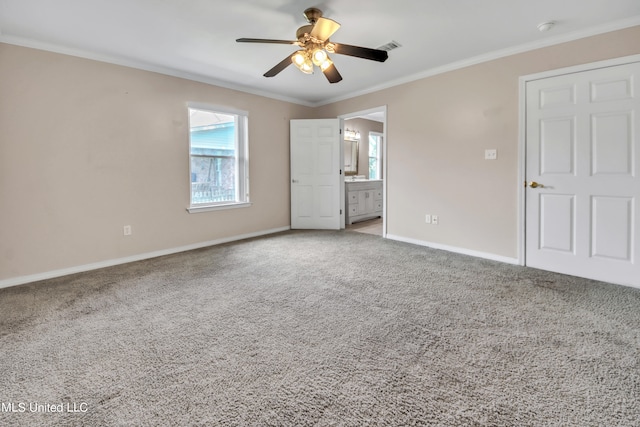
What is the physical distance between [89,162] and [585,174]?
16.8 ft

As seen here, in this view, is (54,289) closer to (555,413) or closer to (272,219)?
(272,219)

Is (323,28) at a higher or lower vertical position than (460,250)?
higher

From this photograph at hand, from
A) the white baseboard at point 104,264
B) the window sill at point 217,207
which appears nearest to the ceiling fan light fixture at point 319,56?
the window sill at point 217,207

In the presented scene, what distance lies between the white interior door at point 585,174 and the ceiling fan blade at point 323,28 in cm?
230

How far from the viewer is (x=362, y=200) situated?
665 cm

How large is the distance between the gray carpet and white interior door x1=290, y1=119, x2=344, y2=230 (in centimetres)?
250

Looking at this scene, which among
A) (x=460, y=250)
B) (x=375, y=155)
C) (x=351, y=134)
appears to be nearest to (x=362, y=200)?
(x=351, y=134)

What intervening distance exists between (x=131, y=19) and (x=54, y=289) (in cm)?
255

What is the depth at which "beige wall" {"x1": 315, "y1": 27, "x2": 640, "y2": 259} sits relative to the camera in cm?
332

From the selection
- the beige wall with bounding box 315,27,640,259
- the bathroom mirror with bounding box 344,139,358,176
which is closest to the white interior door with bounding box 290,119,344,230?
the beige wall with bounding box 315,27,640,259

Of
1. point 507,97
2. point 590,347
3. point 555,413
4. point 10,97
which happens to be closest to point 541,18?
point 507,97

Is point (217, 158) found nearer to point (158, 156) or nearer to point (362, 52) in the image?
point (158, 156)

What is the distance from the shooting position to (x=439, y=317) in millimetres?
2256

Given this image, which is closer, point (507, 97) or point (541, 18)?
point (541, 18)
